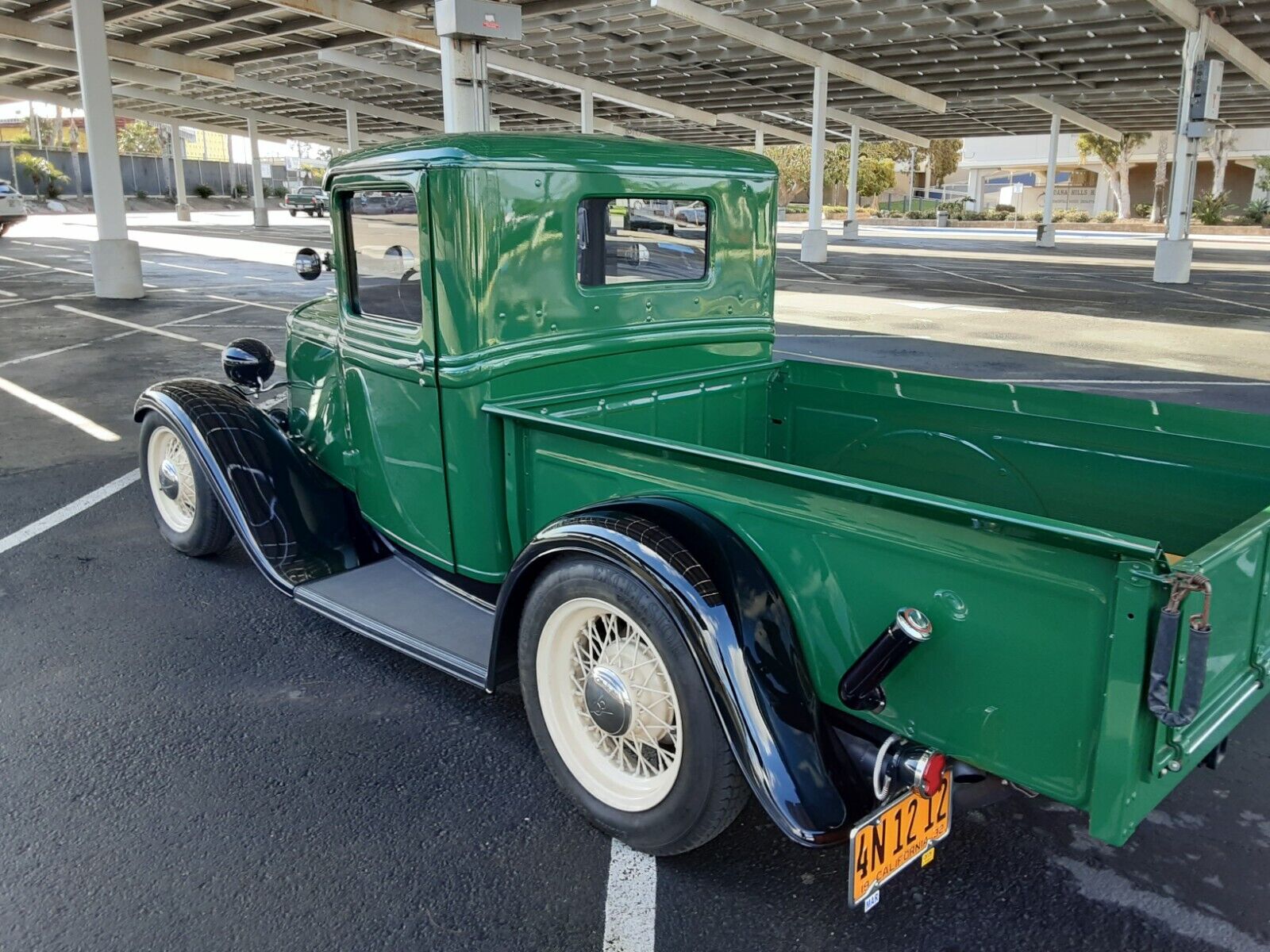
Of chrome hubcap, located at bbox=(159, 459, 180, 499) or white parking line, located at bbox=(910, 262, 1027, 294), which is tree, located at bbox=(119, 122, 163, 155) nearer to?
white parking line, located at bbox=(910, 262, 1027, 294)

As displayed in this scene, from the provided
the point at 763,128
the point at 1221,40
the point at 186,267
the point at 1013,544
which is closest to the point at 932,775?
the point at 1013,544

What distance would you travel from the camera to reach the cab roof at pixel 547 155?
3.14 metres

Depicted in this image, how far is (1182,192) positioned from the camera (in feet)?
62.4

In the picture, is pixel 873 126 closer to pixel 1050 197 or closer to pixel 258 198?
pixel 1050 197

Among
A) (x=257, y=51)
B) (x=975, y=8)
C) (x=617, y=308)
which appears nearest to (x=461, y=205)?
(x=617, y=308)

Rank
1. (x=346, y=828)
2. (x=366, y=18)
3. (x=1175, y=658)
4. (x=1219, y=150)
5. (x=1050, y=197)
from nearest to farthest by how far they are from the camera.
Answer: (x=1175, y=658) < (x=346, y=828) < (x=366, y=18) < (x=1050, y=197) < (x=1219, y=150)

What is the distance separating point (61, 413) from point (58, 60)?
22.7 m

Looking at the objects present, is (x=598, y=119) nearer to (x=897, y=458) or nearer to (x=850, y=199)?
(x=850, y=199)

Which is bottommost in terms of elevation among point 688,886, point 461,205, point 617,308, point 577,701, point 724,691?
point 688,886

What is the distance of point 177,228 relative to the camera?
36344 mm

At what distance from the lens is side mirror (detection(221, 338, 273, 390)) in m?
4.98

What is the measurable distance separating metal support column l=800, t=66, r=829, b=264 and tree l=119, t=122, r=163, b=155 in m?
77.1

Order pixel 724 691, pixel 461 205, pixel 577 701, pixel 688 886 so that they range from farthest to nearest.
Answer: pixel 461 205
pixel 577 701
pixel 688 886
pixel 724 691

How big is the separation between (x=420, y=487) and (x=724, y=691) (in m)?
1.57
